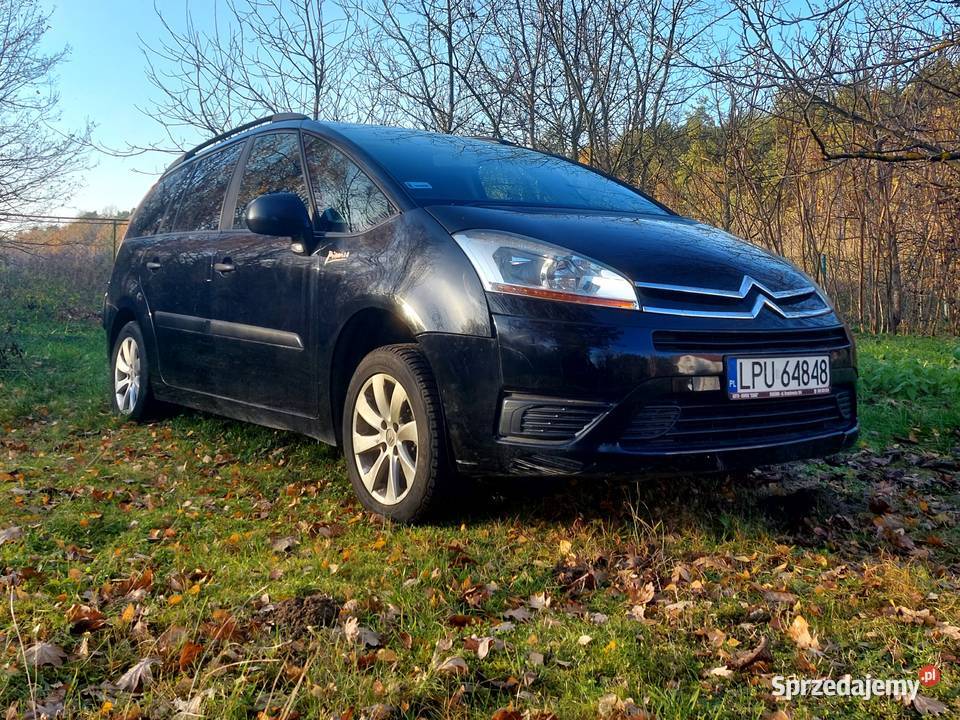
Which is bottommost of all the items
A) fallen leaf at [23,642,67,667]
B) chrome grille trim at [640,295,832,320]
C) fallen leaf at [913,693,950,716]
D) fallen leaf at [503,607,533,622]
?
fallen leaf at [913,693,950,716]

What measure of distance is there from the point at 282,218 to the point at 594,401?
1.68 m

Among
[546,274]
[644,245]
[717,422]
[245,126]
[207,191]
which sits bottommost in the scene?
[717,422]

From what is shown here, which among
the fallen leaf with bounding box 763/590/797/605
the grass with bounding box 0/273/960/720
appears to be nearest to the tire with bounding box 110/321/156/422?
the grass with bounding box 0/273/960/720

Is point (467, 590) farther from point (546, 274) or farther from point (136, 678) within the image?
point (546, 274)

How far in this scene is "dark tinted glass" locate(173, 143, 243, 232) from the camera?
193 inches

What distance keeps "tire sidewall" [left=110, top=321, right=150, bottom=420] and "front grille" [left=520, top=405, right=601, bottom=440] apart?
321 centimetres

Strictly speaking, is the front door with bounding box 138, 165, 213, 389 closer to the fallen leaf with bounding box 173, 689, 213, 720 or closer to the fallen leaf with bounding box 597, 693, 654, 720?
the fallen leaf with bounding box 173, 689, 213, 720

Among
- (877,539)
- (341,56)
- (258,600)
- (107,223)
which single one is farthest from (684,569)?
(107,223)

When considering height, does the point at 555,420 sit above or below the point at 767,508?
above

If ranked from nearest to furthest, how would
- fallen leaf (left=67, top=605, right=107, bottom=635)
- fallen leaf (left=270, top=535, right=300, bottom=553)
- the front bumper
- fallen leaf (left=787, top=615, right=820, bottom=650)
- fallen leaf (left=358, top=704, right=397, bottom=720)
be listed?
fallen leaf (left=358, top=704, right=397, bottom=720)
fallen leaf (left=787, top=615, right=820, bottom=650)
fallen leaf (left=67, top=605, right=107, bottom=635)
the front bumper
fallen leaf (left=270, top=535, right=300, bottom=553)

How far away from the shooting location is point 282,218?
3.73 meters

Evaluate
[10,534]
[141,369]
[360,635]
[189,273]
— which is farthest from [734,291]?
[141,369]

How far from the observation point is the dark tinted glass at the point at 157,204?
18.2ft

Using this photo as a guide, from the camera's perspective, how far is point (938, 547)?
3.21 m
